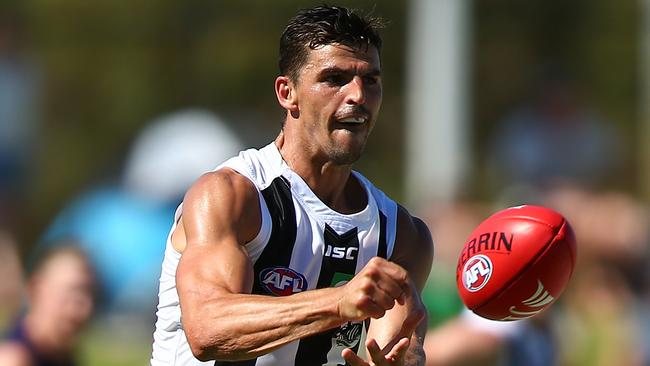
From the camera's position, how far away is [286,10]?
24.2 meters

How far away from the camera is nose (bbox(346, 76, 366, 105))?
18.3ft

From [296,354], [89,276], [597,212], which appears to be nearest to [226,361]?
[296,354]

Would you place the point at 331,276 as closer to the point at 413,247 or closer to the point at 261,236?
the point at 261,236

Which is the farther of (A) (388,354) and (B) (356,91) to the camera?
(B) (356,91)

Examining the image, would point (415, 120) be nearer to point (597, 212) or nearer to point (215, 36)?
point (597, 212)

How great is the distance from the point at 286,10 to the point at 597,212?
10.0 m

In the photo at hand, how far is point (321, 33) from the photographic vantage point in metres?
5.66

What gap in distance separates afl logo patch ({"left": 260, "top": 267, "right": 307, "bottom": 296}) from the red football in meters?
0.70

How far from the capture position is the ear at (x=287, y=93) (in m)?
5.79

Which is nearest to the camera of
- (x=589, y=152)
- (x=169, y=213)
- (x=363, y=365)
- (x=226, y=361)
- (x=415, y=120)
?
(x=363, y=365)

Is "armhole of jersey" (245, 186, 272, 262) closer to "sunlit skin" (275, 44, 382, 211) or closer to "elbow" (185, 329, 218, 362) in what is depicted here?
"sunlit skin" (275, 44, 382, 211)

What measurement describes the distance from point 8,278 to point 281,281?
26.9 ft

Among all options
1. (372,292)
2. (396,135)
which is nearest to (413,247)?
(372,292)

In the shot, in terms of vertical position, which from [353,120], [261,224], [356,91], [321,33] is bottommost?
[261,224]
